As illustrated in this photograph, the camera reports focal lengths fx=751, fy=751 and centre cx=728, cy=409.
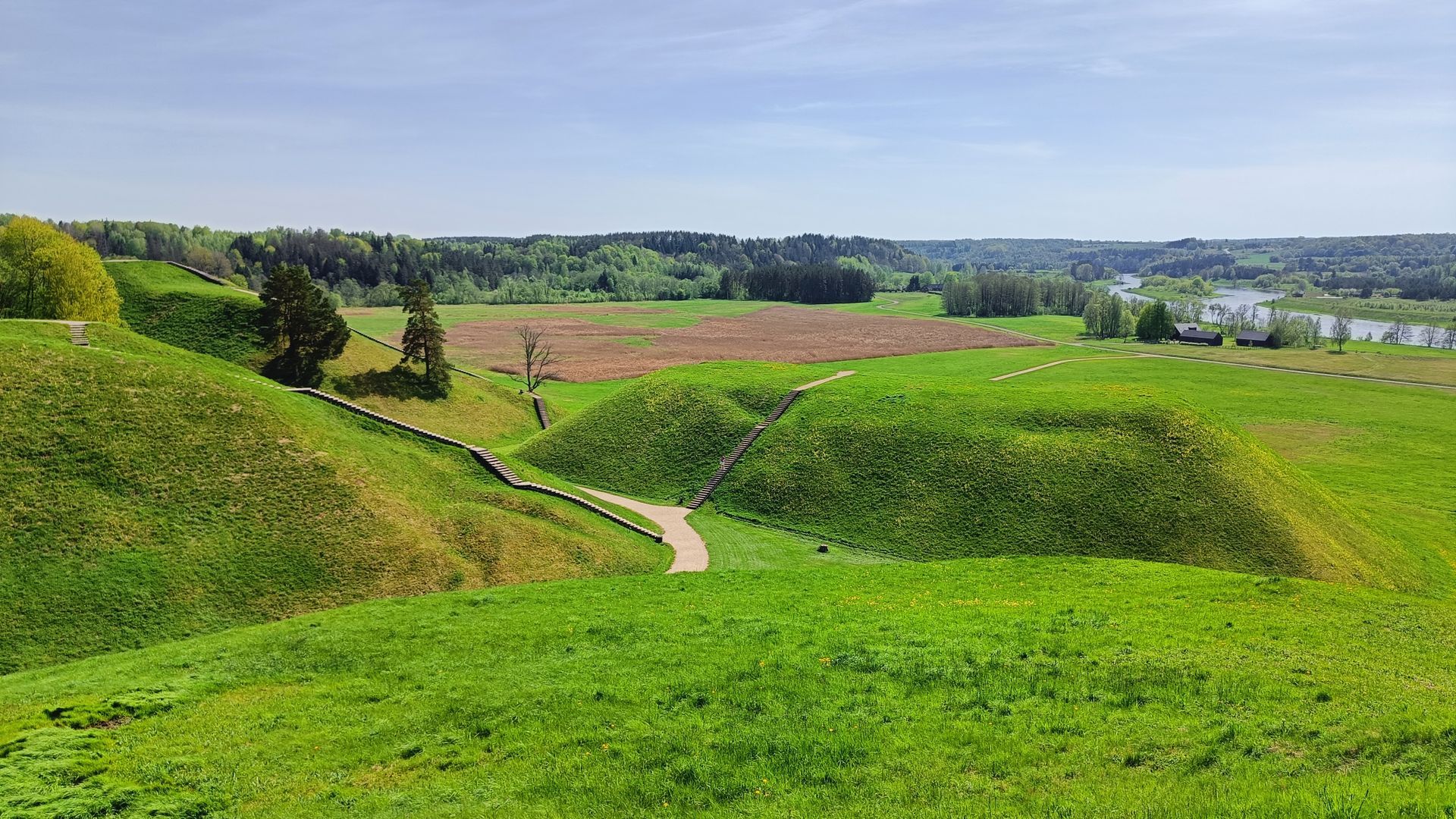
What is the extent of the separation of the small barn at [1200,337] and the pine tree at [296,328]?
538 feet

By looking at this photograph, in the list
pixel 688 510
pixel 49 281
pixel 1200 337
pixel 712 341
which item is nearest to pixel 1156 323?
pixel 1200 337

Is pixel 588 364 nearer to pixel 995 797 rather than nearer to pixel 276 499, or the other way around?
pixel 276 499

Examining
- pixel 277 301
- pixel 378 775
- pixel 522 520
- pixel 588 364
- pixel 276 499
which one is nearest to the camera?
pixel 378 775

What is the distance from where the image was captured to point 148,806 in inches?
555

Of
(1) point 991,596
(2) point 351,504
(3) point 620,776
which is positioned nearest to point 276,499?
(2) point 351,504

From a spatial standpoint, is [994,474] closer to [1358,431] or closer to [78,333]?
[78,333]

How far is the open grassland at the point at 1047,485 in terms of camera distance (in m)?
39.6

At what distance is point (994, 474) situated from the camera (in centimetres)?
4512

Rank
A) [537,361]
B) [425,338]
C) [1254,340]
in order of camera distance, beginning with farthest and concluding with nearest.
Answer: [1254,340] → [537,361] → [425,338]

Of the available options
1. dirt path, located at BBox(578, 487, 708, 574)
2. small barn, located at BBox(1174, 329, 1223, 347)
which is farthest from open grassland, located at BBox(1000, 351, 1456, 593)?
small barn, located at BBox(1174, 329, 1223, 347)

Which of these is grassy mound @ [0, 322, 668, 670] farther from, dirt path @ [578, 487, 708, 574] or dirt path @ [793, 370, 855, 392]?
dirt path @ [793, 370, 855, 392]

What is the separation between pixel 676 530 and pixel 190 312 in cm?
5378

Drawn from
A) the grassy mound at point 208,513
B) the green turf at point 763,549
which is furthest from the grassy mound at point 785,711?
the green turf at point 763,549

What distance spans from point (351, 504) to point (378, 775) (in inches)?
912
